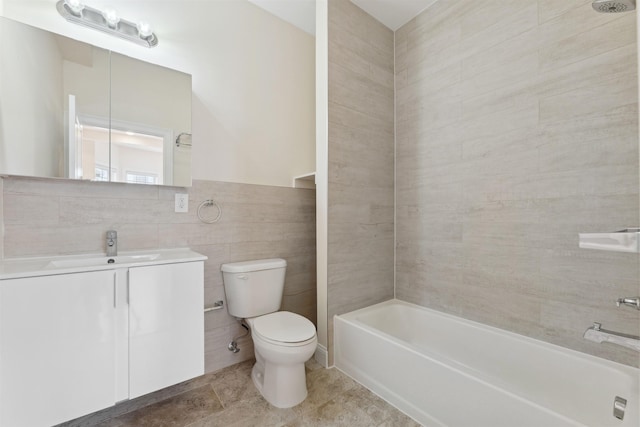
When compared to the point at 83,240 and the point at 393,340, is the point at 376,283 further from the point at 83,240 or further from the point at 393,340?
the point at 83,240

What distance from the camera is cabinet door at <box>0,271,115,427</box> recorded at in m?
1.10

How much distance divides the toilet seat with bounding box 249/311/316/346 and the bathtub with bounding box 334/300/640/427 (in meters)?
0.37

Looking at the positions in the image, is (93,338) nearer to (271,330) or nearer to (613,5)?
(271,330)

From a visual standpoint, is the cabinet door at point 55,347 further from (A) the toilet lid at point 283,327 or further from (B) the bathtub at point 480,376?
(B) the bathtub at point 480,376

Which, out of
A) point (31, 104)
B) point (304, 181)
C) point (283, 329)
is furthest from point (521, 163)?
point (31, 104)

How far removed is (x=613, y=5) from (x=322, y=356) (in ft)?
7.47

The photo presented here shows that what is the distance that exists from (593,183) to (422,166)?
3.21ft

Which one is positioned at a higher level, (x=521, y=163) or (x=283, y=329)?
(x=521, y=163)

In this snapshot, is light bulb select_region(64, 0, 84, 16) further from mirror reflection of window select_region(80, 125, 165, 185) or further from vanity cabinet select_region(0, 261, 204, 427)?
vanity cabinet select_region(0, 261, 204, 427)

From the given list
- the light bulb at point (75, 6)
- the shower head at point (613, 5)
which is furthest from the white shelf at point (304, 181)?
the shower head at point (613, 5)

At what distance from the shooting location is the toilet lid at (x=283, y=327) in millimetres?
1557

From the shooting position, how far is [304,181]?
2.38m

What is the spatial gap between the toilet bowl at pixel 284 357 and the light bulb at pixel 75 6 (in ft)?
6.42

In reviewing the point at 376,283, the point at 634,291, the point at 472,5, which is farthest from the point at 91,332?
the point at 472,5
